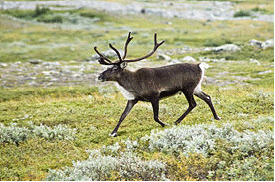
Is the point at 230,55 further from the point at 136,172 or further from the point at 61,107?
the point at 136,172

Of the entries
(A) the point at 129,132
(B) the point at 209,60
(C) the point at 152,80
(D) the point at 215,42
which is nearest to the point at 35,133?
(A) the point at 129,132

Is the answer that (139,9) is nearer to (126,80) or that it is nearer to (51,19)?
(51,19)

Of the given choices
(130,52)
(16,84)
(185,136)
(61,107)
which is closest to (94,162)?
(185,136)

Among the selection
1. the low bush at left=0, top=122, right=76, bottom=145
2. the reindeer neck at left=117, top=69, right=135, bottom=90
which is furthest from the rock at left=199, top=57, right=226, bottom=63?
the low bush at left=0, top=122, right=76, bottom=145

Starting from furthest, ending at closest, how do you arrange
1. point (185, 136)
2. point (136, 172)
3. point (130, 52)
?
point (130, 52) < point (185, 136) < point (136, 172)

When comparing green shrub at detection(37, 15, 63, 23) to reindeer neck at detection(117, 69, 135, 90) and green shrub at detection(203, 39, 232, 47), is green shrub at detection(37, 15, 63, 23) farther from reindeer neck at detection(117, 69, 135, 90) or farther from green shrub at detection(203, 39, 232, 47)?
reindeer neck at detection(117, 69, 135, 90)

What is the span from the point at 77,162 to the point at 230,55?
Result: 26.1 m

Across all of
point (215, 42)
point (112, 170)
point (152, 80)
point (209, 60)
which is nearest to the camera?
point (112, 170)

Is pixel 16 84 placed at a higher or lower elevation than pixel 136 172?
lower

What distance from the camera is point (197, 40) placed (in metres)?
47.5

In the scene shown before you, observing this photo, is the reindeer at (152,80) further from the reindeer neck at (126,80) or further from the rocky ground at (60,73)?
the rocky ground at (60,73)

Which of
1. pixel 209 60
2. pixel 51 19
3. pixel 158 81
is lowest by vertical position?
pixel 209 60

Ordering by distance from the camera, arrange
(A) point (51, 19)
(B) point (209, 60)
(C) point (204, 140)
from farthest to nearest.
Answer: (A) point (51, 19)
(B) point (209, 60)
(C) point (204, 140)

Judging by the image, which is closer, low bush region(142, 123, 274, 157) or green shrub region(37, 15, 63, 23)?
low bush region(142, 123, 274, 157)
